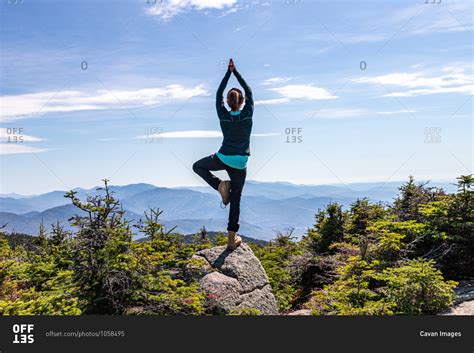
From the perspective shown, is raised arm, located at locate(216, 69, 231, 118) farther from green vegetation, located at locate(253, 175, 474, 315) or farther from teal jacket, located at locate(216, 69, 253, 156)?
green vegetation, located at locate(253, 175, 474, 315)

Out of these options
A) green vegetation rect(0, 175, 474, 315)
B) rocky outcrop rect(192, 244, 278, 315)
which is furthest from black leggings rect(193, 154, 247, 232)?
green vegetation rect(0, 175, 474, 315)

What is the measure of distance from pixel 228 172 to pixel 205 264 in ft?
7.71

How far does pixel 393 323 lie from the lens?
6.88 m

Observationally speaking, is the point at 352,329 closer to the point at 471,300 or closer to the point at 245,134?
the point at 471,300

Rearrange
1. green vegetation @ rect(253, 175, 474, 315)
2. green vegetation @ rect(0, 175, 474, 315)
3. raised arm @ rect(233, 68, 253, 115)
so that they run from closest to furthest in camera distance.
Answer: green vegetation @ rect(0, 175, 474, 315) < green vegetation @ rect(253, 175, 474, 315) < raised arm @ rect(233, 68, 253, 115)

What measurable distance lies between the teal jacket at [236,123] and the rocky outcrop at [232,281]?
275cm

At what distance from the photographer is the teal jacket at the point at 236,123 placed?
9.41m

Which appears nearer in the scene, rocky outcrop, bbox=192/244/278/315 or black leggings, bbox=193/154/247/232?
rocky outcrop, bbox=192/244/278/315

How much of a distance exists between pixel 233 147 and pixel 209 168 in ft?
2.66

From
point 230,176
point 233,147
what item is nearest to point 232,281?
point 230,176

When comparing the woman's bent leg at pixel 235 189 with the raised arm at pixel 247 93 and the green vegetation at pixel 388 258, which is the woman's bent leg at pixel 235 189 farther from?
the green vegetation at pixel 388 258

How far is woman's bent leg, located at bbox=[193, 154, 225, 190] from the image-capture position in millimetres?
9672

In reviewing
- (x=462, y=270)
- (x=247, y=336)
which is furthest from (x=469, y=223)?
(x=247, y=336)

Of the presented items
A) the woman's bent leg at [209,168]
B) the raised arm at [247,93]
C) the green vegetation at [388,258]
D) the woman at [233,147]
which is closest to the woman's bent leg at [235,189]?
the woman at [233,147]
